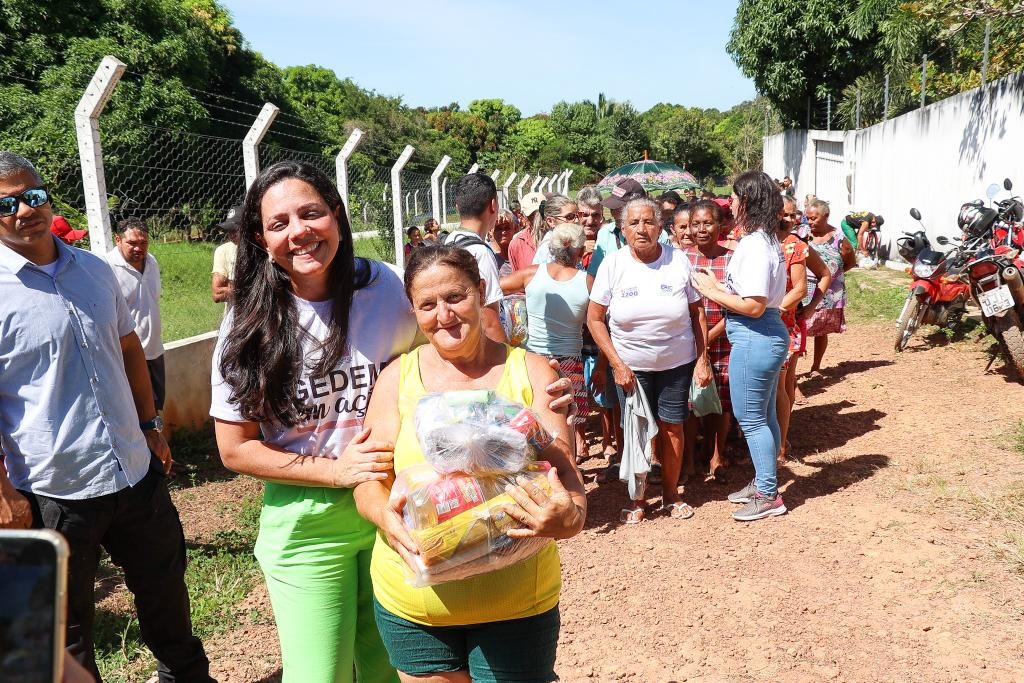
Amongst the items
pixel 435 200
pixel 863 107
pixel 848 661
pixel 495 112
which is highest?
pixel 495 112

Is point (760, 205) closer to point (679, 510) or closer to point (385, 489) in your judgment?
point (679, 510)

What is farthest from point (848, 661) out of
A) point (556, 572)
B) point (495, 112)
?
point (495, 112)

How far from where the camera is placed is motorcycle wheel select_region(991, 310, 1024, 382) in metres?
6.78

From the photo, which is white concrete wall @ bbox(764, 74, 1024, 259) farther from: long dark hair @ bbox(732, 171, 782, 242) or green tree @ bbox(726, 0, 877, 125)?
long dark hair @ bbox(732, 171, 782, 242)

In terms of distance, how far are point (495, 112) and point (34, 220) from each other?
59322 millimetres

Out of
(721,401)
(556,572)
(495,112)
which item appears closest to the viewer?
(556,572)

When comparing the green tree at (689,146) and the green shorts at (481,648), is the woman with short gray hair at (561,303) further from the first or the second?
the green tree at (689,146)

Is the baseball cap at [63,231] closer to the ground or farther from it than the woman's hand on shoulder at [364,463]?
farther from it

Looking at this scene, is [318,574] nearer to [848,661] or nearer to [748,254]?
[848,661]

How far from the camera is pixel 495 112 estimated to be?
59.6m

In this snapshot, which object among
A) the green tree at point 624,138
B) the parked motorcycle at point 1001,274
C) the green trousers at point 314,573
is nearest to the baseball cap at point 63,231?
the green trousers at point 314,573

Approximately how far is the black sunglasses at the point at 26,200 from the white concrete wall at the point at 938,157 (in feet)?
35.7

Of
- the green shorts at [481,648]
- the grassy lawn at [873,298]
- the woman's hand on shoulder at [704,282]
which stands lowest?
the green shorts at [481,648]

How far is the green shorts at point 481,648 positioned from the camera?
78.5 inches
